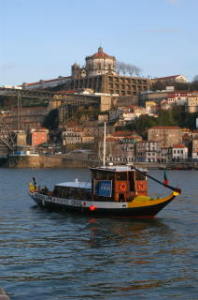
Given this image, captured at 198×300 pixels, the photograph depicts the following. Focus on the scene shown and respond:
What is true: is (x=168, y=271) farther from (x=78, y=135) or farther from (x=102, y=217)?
(x=78, y=135)

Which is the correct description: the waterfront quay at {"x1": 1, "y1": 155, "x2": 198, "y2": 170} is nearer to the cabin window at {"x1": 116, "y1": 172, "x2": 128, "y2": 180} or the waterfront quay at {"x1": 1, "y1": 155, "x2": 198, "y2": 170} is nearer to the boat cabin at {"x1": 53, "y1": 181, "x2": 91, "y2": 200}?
the boat cabin at {"x1": 53, "y1": 181, "x2": 91, "y2": 200}

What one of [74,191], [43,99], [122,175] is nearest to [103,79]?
[43,99]

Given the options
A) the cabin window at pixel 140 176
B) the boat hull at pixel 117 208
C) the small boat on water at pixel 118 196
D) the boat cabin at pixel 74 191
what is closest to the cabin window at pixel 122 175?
the small boat on water at pixel 118 196

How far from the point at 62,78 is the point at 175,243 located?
11414 cm

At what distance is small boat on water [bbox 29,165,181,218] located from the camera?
22266 mm

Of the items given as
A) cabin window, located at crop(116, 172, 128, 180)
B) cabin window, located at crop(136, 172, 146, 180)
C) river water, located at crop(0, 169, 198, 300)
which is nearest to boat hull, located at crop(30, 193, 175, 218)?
river water, located at crop(0, 169, 198, 300)

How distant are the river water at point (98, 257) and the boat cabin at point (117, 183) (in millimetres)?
1079

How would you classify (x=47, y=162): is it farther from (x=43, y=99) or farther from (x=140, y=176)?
(x=140, y=176)

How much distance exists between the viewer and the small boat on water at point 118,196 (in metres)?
22.3

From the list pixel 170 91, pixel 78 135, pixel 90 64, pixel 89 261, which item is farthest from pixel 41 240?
pixel 90 64

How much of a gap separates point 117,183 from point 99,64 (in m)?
99.1

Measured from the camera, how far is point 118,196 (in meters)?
22.9

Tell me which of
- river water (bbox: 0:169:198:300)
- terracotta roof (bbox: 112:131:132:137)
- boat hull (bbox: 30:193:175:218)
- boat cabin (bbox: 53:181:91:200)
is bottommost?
river water (bbox: 0:169:198:300)

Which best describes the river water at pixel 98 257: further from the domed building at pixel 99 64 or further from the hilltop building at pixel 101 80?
the domed building at pixel 99 64
